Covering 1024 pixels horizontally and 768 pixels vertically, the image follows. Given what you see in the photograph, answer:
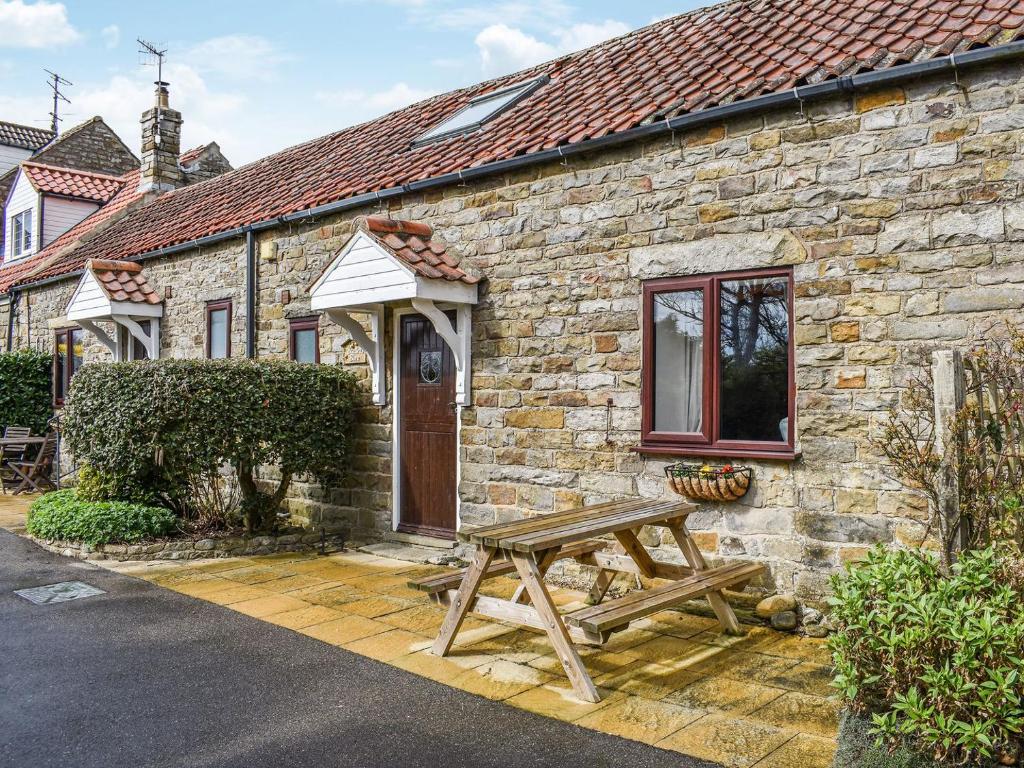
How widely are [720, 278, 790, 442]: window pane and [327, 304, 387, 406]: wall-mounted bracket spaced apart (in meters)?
3.83

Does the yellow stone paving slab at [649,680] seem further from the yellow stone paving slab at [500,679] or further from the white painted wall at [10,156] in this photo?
the white painted wall at [10,156]

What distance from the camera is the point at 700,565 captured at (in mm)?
5625

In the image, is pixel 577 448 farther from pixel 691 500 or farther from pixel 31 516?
pixel 31 516

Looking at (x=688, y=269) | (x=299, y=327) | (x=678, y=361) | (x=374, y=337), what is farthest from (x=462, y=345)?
(x=299, y=327)

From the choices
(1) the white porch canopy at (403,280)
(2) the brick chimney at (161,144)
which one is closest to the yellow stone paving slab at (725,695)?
(1) the white porch canopy at (403,280)

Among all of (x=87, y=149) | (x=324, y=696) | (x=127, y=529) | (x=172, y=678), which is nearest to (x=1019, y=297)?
(x=324, y=696)

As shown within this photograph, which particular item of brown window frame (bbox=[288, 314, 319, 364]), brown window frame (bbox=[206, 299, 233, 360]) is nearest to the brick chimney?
brown window frame (bbox=[206, 299, 233, 360])

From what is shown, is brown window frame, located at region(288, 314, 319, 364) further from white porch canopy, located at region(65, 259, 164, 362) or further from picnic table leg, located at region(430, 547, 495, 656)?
picnic table leg, located at region(430, 547, 495, 656)

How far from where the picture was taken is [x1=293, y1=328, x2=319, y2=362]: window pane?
995 centimetres

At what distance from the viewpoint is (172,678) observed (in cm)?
490

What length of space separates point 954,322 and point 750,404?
1.46 m

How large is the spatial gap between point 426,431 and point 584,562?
111 inches

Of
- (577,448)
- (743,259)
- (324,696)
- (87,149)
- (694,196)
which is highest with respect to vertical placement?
(87,149)

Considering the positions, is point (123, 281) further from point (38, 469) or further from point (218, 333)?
point (38, 469)
